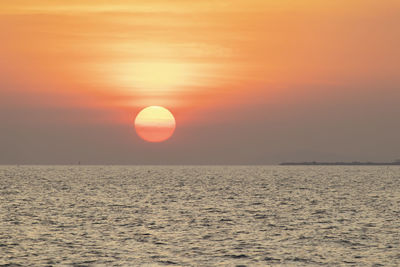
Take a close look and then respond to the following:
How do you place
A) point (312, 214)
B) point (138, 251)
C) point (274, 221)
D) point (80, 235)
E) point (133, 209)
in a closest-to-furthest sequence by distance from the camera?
point (138, 251), point (80, 235), point (274, 221), point (312, 214), point (133, 209)

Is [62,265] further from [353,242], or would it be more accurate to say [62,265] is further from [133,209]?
[133,209]

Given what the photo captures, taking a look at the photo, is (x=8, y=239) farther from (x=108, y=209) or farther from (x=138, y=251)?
(x=108, y=209)

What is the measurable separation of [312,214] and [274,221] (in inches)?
448

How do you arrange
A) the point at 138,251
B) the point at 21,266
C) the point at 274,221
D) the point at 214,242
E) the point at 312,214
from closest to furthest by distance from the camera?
the point at 21,266 → the point at 138,251 → the point at 214,242 → the point at 274,221 → the point at 312,214

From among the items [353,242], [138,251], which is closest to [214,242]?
[138,251]

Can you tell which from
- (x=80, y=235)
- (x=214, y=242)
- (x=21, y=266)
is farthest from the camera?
(x=80, y=235)

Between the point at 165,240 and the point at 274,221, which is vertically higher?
the point at 274,221

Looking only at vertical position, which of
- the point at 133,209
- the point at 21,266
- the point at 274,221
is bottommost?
the point at 21,266

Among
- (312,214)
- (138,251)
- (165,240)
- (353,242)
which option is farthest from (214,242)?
(312,214)

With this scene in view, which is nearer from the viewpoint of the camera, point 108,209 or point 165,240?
point 165,240

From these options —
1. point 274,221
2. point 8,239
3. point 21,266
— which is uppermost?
point 274,221

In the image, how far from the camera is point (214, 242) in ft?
183

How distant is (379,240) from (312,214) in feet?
86.0

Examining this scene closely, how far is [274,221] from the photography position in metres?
73.9
